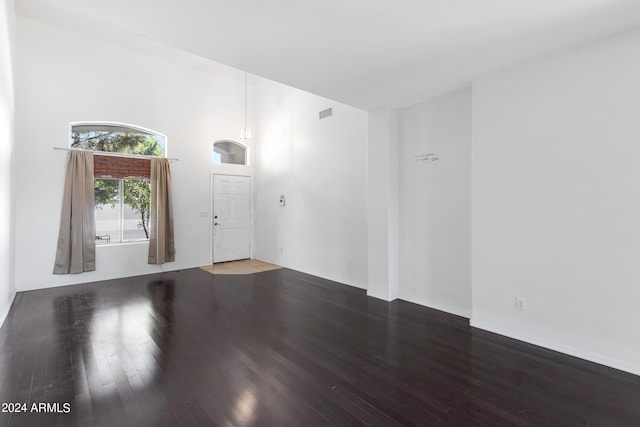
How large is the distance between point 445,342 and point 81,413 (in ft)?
9.94

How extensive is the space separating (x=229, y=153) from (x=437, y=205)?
5226mm

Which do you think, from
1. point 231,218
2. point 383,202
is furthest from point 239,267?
point 383,202

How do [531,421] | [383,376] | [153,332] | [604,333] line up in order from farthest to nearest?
[153,332] → [604,333] → [383,376] → [531,421]

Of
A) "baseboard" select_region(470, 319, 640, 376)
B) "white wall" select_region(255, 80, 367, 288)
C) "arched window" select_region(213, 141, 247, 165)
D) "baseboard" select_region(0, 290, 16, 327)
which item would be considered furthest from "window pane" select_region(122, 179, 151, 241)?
"baseboard" select_region(470, 319, 640, 376)

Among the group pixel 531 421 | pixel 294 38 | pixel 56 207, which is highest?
pixel 294 38

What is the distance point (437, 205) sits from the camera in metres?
3.96

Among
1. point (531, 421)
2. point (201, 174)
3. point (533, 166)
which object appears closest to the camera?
point (531, 421)

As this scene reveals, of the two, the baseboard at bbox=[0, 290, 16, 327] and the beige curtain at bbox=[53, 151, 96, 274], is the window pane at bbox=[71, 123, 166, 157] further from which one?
the baseboard at bbox=[0, 290, 16, 327]

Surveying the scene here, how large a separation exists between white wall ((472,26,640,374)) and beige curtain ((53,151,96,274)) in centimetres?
616

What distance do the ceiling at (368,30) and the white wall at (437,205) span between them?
27.5 inches

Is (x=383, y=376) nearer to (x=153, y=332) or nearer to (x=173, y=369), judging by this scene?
(x=173, y=369)

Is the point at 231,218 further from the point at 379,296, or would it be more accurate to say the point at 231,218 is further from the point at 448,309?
the point at 448,309

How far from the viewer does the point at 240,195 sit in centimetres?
737

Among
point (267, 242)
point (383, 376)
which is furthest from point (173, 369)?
point (267, 242)
